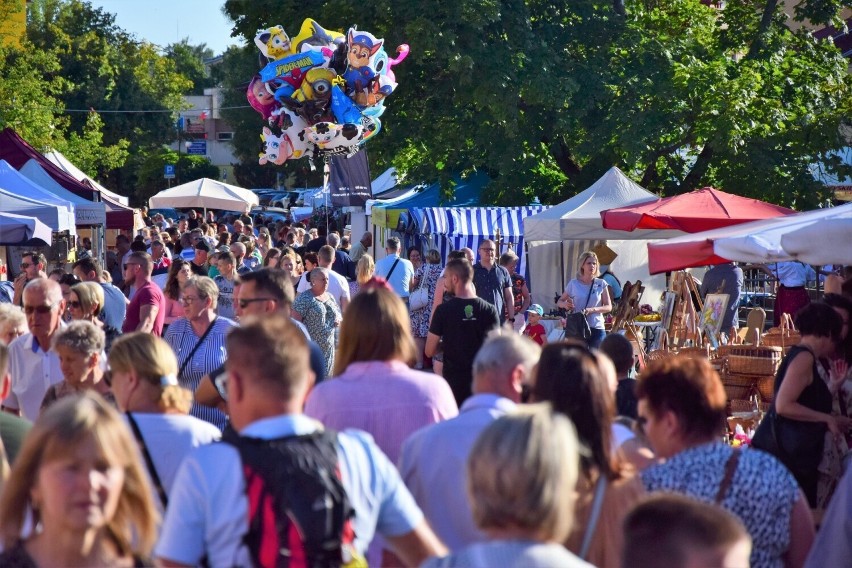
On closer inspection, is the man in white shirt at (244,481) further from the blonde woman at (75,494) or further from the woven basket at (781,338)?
the woven basket at (781,338)

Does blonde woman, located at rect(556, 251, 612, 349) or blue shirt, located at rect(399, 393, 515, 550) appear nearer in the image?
blue shirt, located at rect(399, 393, 515, 550)

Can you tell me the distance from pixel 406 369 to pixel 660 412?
41.8 inches

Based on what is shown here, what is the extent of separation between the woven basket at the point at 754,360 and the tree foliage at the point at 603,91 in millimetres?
11584

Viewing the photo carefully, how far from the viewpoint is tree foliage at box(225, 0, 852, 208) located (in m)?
21.9

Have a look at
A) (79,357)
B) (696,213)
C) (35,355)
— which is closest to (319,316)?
(35,355)

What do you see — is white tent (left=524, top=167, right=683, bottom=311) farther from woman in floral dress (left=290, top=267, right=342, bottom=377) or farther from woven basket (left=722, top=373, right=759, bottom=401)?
woman in floral dress (left=290, top=267, right=342, bottom=377)

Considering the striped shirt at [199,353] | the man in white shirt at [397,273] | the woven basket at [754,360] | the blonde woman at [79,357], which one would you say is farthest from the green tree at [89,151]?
→ the blonde woman at [79,357]

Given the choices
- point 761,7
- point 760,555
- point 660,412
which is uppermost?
point 761,7

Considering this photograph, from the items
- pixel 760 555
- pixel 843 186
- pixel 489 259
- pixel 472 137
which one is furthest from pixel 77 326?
pixel 843 186

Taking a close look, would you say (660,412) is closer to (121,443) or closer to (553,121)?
(121,443)

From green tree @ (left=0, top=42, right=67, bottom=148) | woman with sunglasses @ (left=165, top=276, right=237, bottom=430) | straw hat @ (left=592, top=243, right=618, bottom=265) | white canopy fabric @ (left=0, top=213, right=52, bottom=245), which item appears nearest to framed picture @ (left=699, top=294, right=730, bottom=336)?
Result: straw hat @ (left=592, top=243, right=618, bottom=265)

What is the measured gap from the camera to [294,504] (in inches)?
A: 118

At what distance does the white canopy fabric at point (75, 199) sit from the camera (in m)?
19.3

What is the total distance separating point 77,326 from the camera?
557 cm
